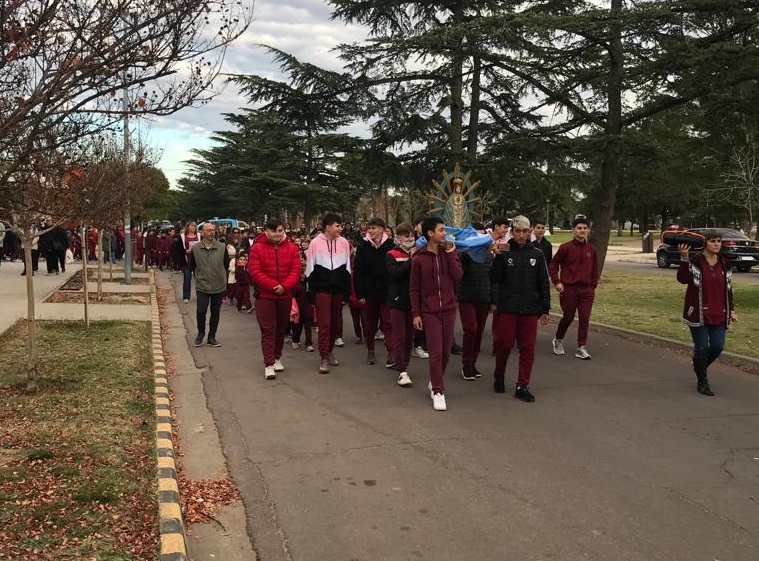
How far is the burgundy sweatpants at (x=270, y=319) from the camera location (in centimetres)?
781

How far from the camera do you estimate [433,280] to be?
21.8 ft

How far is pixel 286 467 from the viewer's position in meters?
4.91

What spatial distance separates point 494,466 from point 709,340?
11.8 ft

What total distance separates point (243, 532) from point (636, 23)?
501 inches

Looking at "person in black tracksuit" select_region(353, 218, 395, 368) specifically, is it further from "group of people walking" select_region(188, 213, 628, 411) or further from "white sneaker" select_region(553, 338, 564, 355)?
"white sneaker" select_region(553, 338, 564, 355)

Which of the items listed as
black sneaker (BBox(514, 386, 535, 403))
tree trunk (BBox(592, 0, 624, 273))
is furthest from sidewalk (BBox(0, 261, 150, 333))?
tree trunk (BBox(592, 0, 624, 273))

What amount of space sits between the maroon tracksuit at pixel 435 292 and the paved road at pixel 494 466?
736 mm

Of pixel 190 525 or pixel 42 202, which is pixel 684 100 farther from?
pixel 190 525

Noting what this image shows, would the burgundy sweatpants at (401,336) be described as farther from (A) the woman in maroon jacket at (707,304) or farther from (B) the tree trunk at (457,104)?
(B) the tree trunk at (457,104)

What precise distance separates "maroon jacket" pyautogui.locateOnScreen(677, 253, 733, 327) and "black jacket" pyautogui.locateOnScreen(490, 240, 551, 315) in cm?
162

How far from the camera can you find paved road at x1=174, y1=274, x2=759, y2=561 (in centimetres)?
377

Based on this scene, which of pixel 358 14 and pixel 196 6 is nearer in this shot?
pixel 196 6

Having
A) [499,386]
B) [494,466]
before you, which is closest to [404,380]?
[499,386]

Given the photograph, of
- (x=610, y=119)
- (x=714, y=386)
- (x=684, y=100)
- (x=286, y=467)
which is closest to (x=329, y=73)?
(x=610, y=119)
